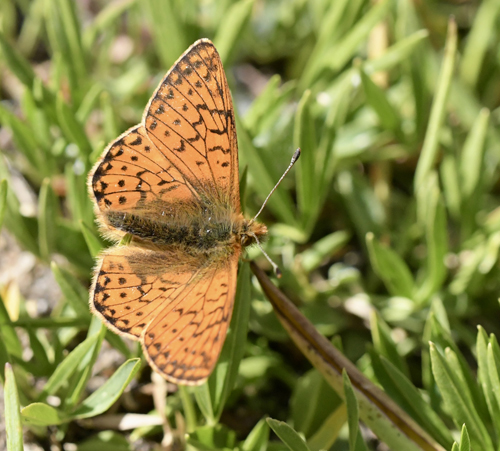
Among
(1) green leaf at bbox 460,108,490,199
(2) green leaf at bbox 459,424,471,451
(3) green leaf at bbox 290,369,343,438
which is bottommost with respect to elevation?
(3) green leaf at bbox 290,369,343,438

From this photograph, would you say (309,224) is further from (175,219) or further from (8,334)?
(8,334)

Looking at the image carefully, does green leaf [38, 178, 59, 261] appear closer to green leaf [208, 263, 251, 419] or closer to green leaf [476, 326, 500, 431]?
Result: green leaf [208, 263, 251, 419]

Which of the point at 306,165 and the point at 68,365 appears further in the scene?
the point at 306,165

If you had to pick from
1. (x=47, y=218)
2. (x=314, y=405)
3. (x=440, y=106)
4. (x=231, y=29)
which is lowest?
(x=314, y=405)

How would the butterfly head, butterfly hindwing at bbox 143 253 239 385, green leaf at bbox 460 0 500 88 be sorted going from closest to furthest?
butterfly hindwing at bbox 143 253 239 385
the butterfly head
green leaf at bbox 460 0 500 88

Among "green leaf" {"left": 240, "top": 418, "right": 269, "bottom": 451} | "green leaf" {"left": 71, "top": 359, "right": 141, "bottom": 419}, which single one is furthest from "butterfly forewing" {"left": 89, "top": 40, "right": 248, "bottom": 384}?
"green leaf" {"left": 240, "top": 418, "right": 269, "bottom": 451}

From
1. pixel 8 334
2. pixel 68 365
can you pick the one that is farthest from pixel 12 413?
pixel 8 334

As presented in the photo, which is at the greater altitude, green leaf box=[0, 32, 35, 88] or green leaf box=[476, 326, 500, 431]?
green leaf box=[0, 32, 35, 88]
